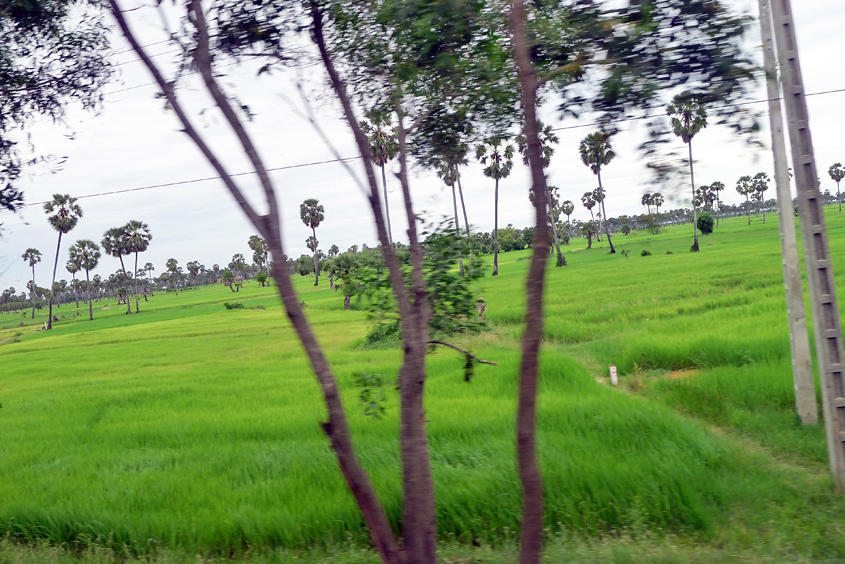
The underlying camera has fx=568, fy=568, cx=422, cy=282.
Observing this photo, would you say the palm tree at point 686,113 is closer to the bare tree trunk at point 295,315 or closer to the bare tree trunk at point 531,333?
the bare tree trunk at point 531,333

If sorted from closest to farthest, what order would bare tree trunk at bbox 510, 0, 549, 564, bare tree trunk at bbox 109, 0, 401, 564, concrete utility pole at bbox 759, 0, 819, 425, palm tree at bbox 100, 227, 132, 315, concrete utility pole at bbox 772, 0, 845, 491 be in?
bare tree trunk at bbox 510, 0, 549, 564
bare tree trunk at bbox 109, 0, 401, 564
concrete utility pole at bbox 772, 0, 845, 491
concrete utility pole at bbox 759, 0, 819, 425
palm tree at bbox 100, 227, 132, 315

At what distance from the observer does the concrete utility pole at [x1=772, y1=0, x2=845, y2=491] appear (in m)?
6.07

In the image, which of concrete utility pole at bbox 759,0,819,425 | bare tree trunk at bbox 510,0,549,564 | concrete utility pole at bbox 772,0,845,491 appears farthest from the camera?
concrete utility pole at bbox 759,0,819,425

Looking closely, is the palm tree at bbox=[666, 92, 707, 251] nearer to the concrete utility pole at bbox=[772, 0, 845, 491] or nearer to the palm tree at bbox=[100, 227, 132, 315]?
the concrete utility pole at bbox=[772, 0, 845, 491]

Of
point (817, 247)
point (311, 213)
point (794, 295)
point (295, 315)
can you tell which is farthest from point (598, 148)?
point (311, 213)

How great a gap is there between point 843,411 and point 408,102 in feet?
18.5

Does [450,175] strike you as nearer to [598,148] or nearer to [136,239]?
[598,148]

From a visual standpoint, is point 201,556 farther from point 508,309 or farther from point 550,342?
point 508,309

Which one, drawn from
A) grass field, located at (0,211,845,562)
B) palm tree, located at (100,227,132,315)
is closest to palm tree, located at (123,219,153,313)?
palm tree, located at (100,227,132,315)

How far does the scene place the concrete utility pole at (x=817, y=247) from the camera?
6.07 meters

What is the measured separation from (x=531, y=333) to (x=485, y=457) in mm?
4473

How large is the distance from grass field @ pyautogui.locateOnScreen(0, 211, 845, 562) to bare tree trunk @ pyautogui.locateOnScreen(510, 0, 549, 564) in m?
0.68

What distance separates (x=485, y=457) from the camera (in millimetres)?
7301

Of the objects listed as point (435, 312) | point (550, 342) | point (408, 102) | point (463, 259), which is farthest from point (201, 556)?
point (550, 342)
